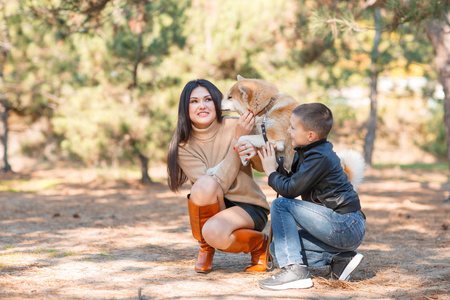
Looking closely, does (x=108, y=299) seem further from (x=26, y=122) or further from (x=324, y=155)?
(x=26, y=122)

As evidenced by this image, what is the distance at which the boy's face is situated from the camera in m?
2.63

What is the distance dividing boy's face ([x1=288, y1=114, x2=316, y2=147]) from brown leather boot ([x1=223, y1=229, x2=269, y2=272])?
71 centimetres

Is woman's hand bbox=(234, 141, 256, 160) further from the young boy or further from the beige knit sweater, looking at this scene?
the young boy

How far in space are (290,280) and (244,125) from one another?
111 cm

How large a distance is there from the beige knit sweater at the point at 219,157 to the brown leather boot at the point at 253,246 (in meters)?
0.25

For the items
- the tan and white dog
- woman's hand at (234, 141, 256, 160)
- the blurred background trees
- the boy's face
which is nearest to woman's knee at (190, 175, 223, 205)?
woman's hand at (234, 141, 256, 160)

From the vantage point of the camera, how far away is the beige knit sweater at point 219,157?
122 inches

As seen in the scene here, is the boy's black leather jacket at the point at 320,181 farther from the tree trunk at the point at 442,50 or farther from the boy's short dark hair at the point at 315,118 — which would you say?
the tree trunk at the point at 442,50

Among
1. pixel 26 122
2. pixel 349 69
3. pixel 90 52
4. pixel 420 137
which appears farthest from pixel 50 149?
pixel 420 137

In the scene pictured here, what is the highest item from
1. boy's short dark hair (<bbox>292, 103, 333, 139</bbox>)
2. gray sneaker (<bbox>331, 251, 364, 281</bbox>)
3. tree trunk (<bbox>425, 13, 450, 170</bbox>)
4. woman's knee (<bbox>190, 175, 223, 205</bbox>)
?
tree trunk (<bbox>425, 13, 450, 170</bbox>)

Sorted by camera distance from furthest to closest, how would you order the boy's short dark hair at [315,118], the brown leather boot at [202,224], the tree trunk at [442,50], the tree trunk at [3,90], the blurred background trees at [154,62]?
the tree trunk at [3,90]
the blurred background trees at [154,62]
the tree trunk at [442,50]
the brown leather boot at [202,224]
the boy's short dark hair at [315,118]

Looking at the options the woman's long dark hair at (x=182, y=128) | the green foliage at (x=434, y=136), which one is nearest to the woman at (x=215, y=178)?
the woman's long dark hair at (x=182, y=128)

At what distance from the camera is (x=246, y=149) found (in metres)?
2.97

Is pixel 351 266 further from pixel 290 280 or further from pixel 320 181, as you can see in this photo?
pixel 320 181
